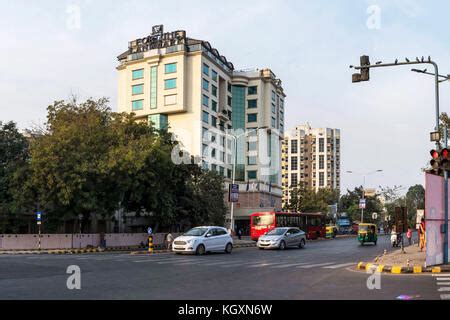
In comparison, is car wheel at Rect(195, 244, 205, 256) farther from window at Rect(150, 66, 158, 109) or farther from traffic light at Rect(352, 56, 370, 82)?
window at Rect(150, 66, 158, 109)

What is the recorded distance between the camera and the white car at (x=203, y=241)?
29250mm

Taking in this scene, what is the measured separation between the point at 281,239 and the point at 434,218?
18059 mm

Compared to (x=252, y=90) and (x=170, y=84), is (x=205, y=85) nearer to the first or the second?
(x=170, y=84)

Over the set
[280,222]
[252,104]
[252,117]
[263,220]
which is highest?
[252,104]

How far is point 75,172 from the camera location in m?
39.0

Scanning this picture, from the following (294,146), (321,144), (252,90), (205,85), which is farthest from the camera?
(321,144)

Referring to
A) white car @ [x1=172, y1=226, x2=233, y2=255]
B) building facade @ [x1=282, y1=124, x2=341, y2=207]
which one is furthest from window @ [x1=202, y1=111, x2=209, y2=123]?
building facade @ [x1=282, y1=124, x2=341, y2=207]

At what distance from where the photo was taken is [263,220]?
166 feet

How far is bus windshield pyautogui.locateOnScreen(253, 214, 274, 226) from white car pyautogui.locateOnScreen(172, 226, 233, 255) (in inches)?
716

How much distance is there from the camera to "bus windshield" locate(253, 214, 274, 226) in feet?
164

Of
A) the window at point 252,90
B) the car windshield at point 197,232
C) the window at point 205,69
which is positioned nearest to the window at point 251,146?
the window at point 252,90

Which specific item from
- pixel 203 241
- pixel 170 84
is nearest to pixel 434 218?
pixel 203 241
